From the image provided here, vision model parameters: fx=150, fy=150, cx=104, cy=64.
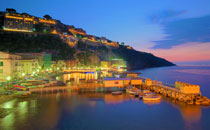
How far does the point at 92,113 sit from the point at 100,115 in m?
1.45

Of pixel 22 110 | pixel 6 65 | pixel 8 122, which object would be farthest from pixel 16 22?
pixel 8 122

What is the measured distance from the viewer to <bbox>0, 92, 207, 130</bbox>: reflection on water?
19.4m

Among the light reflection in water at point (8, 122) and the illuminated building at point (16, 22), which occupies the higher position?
the illuminated building at point (16, 22)

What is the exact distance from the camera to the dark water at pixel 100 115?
19141 mm

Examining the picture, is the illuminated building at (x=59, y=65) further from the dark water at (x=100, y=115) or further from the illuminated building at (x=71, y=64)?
the dark water at (x=100, y=115)

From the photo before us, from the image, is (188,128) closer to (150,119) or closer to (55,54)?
(150,119)

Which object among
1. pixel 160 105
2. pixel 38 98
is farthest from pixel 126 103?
pixel 38 98

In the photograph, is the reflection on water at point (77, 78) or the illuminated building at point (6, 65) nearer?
the illuminated building at point (6, 65)

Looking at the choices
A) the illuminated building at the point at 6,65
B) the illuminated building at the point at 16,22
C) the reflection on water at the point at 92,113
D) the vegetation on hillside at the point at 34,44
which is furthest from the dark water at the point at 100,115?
the illuminated building at the point at 16,22

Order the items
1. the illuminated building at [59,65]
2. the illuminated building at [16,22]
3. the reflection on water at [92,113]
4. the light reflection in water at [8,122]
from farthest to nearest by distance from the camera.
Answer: the illuminated building at [16,22] → the illuminated building at [59,65] → the reflection on water at [92,113] → the light reflection in water at [8,122]

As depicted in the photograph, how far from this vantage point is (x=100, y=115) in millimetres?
23297

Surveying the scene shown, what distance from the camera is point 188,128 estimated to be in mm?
18797

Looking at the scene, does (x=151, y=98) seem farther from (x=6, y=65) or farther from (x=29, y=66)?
(x=29, y=66)

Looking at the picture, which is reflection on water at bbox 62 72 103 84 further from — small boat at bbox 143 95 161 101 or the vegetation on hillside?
the vegetation on hillside
